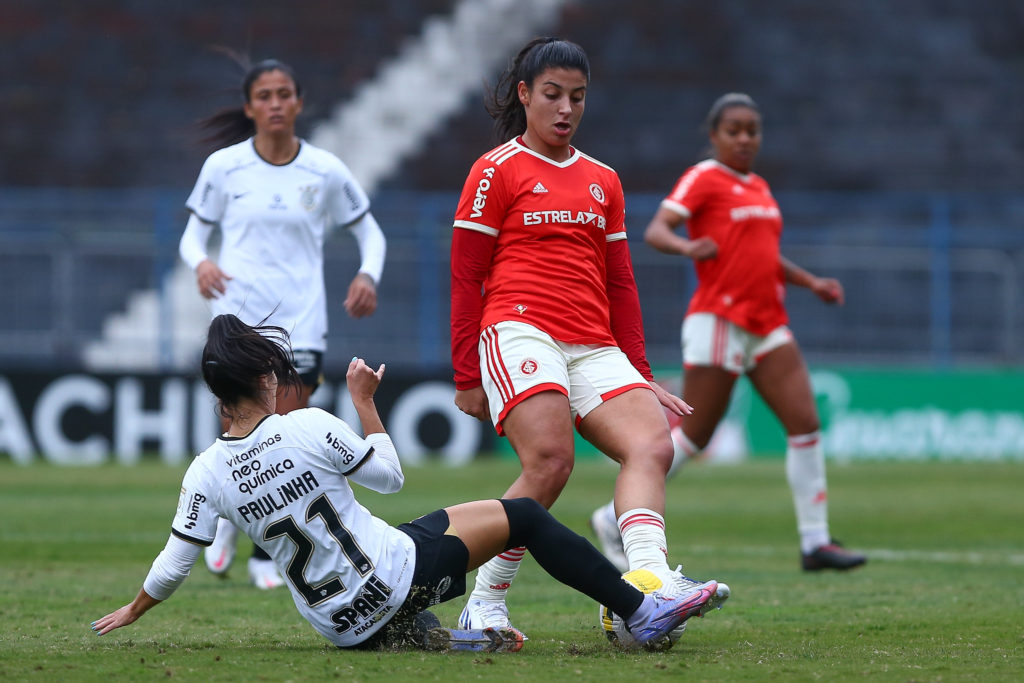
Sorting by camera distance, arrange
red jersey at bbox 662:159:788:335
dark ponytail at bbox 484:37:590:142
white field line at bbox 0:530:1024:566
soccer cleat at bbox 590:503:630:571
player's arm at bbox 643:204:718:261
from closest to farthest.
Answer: dark ponytail at bbox 484:37:590:142 → player's arm at bbox 643:204:718:261 → soccer cleat at bbox 590:503:630:571 → red jersey at bbox 662:159:788:335 → white field line at bbox 0:530:1024:566

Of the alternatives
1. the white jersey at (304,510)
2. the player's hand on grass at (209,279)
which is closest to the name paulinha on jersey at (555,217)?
the white jersey at (304,510)

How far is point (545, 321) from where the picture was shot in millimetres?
5129

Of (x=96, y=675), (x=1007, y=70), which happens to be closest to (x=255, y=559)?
(x=96, y=675)

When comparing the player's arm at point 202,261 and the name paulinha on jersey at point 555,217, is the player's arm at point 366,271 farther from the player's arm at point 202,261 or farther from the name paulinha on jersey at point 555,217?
the name paulinha on jersey at point 555,217

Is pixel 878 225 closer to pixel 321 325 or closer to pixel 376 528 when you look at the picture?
pixel 321 325

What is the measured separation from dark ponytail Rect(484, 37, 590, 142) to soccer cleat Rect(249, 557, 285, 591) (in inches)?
98.3

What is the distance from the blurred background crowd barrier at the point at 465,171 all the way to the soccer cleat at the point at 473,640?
11.1 metres

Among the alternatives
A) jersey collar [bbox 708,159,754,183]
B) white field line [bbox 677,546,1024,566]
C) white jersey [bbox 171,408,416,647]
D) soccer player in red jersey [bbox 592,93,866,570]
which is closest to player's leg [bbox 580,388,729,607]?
white jersey [bbox 171,408,416,647]

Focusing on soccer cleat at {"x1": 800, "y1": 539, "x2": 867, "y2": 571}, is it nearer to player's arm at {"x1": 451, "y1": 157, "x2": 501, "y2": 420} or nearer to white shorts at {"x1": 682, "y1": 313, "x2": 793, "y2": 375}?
white shorts at {"x1": 682, "y1": 313, "x2": 793, "y2": 375}

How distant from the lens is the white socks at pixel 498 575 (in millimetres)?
5070

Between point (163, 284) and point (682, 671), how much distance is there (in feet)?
45.3

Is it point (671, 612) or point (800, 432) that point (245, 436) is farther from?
point (800, 432)

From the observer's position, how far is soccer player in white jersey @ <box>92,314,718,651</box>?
434 cm

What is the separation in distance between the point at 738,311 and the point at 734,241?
16.5 inches
